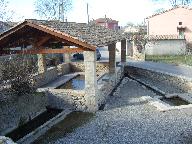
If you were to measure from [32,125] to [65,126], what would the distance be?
1.49 metres

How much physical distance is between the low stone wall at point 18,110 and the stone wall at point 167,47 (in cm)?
2330

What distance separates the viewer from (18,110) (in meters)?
11.9

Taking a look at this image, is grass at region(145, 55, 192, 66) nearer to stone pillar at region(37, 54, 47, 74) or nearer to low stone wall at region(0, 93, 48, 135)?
stone pillar at region(37, 54, 47, 74)

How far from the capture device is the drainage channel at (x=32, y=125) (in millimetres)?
11125

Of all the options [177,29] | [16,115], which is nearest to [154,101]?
[16,115]

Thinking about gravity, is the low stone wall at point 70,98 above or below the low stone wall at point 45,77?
below

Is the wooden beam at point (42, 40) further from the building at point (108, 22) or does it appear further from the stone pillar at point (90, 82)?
the building at point (108, 22)

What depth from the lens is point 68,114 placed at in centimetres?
1334

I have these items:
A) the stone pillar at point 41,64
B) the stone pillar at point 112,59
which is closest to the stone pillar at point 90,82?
the stone pillar at point 112,59

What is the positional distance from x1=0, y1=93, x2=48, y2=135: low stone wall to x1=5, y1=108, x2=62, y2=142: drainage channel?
17 centimetres

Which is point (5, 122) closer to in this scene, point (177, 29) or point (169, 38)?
point (169, 38)

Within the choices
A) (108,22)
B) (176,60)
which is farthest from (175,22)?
(108,22)

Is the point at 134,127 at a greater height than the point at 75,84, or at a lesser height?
lesser

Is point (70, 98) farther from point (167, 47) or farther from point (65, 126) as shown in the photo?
point (167, 47)
